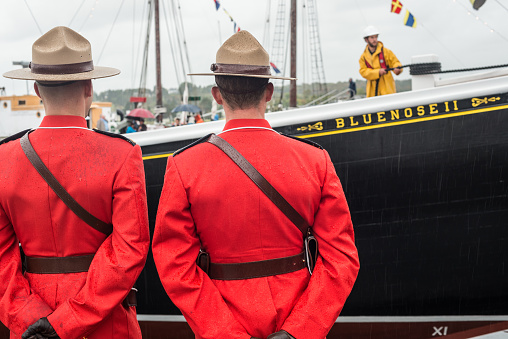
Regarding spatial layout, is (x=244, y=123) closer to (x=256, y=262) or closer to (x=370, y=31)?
(x=256, y=262)

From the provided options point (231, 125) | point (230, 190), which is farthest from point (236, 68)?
point (230, 190)

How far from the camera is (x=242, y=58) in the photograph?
84.8 inches

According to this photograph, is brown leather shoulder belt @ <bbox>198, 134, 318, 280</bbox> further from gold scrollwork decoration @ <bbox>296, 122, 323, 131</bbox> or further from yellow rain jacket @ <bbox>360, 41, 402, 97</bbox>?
yellow rain jacket @ <bbox>360, 41, 402, 97</bbox>

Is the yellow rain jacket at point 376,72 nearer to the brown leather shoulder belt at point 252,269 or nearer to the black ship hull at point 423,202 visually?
the black ship hull at point 423,202

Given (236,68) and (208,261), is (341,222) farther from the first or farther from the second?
(236,68)

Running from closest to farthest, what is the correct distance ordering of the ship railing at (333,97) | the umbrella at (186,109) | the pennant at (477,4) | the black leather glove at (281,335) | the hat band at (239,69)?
the black leather glove at (281,335), the hat band at (239,69), the pennant at (477,4), the ship railing at (333,97), the umbrella at (186,109)

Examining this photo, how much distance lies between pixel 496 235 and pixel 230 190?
2.62m

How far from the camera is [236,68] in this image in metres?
2.13

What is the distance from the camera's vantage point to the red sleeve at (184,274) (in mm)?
2037

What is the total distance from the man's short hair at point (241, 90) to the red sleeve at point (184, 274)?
358 mm

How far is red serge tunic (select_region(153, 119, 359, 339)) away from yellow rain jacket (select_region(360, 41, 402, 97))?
163 inches

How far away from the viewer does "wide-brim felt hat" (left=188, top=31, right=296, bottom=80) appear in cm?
213

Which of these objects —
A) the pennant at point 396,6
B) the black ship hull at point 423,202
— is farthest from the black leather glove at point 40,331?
the pennant at point 396,6

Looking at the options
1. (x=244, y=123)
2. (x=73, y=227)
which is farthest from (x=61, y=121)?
(x=244, y=123)
